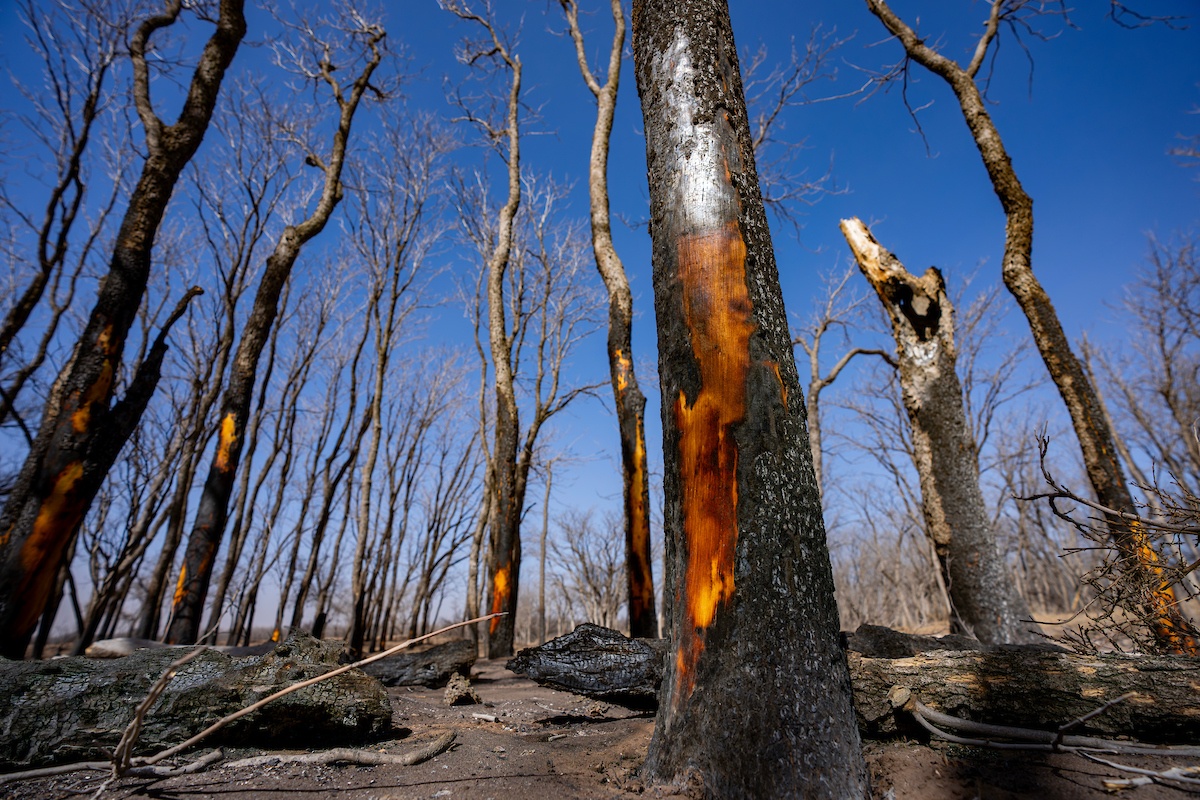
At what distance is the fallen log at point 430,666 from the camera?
4.95 m

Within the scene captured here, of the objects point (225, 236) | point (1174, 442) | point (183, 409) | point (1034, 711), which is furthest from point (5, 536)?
point (1174, 442)

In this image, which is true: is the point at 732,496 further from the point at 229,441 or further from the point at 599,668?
the point at 229,441

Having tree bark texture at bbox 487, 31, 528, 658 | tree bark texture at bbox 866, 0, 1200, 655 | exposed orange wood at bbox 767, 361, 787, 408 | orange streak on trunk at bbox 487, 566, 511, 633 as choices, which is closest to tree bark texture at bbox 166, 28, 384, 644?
tree bark texture at bbox 487, 31, 528, 658

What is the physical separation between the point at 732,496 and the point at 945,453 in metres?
4.30

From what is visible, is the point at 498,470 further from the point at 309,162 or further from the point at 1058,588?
the point at 1058,588

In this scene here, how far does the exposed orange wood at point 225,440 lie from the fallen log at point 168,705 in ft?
11.0

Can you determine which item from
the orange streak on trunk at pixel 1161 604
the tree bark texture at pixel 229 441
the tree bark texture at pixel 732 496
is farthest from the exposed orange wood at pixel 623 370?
the orange streak on trunk at pixel 1161 604

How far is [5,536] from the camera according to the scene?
3.51 metres

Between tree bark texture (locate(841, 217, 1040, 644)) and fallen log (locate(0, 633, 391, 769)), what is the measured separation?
4643 millimetres

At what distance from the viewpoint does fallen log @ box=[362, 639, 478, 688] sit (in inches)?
195

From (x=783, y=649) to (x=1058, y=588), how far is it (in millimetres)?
49178

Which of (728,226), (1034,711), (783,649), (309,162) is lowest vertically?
(1034,711)

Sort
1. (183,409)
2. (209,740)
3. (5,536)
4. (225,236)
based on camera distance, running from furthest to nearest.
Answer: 1. (183,409)
2. (225,236)
3. (5,536)
4. (209,740)

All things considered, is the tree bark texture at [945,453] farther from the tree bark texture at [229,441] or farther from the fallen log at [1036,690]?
the tree bark texture at [229,441]
